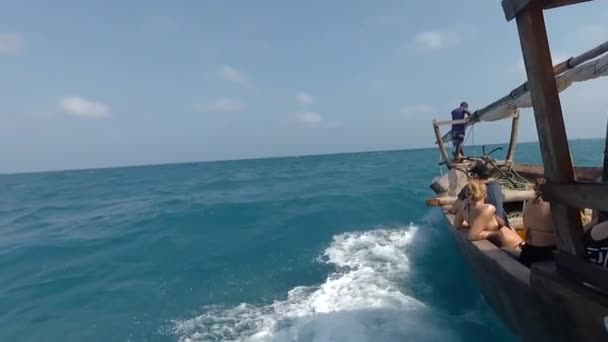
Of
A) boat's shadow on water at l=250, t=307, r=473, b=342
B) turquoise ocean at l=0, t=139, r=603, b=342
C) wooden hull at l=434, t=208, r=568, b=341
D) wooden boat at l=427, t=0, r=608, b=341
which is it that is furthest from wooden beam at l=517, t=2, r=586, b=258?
boat's shadow on water at l=250, t=307, r=473, b=342

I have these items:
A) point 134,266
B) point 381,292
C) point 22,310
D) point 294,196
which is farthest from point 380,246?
point 294,196

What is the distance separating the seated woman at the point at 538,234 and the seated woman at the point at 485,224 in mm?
1173

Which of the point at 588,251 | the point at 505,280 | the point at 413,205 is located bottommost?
the point at 413,205

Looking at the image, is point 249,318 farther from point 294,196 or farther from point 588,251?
point 294,196

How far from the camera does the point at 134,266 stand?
1055 centimetres

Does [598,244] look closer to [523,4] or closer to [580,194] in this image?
[580,194]

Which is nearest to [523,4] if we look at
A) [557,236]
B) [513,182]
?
[557,236]

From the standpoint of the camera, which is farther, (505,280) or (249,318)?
(249,318)

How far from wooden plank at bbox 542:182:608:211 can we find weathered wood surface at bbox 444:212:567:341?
1.07m

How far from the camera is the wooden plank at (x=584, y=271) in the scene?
2349mm

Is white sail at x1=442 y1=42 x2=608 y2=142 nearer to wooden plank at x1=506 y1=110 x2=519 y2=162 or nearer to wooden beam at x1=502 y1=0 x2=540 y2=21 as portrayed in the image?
wooden beam at x1=502 y1=0 x2=540 y2=21

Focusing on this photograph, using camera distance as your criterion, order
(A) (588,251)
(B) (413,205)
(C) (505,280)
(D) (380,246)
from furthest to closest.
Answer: (B) (413,205), (D) (380,246), (C) (505,280), (A) (588,251)

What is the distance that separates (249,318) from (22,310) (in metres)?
5.83

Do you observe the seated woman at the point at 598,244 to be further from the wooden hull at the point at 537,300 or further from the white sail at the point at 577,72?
the white sail at the point at 577,72
